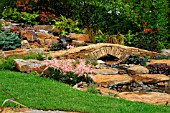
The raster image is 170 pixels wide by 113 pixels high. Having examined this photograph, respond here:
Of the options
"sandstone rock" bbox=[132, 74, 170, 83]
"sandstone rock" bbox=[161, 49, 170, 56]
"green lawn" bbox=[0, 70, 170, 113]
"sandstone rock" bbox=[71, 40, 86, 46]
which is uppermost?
"sandstone rock" bbox=[71, 40, 86, 46]

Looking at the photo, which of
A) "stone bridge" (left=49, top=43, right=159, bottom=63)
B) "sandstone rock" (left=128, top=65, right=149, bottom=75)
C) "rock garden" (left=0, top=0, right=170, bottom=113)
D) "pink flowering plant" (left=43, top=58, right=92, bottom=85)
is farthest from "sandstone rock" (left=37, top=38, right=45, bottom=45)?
"pink flowering plant" (left=43, top=58, right=92, bottom=85)

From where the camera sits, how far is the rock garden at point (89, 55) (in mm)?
8406

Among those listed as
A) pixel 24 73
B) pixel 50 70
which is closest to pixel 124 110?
pixel 50 70

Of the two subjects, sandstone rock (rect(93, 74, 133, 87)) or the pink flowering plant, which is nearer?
the pink flowering plant

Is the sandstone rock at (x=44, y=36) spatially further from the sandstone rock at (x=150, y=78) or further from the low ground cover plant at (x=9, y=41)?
the sandstone rock at (x=150, y=78)

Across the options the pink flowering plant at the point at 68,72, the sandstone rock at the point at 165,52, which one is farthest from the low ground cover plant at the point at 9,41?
the sandstone rock at the point at 165,52

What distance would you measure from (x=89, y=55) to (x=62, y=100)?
5.35 meters

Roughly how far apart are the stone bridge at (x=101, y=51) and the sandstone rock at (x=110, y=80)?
6.35 ft

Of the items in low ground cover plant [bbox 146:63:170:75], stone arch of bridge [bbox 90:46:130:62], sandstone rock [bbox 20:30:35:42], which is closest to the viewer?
low ground cover plant [bbox 146:63:170:75]

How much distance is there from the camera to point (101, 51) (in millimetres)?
11969

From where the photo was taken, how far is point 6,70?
29.5 ft

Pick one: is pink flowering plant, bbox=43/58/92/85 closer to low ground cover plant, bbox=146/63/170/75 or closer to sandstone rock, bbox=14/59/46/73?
sandstone rock, bbox=14/59/46/73

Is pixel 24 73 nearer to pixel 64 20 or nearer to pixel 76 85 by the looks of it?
pixel 76 85

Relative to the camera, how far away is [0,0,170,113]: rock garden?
841 centimetres
